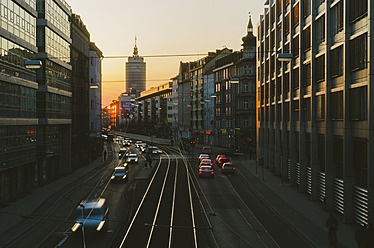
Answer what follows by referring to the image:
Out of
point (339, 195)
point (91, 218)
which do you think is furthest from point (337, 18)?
point (91, 218)

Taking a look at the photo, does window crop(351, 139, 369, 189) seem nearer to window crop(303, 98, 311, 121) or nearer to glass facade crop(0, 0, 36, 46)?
window crop(303, 98, 311, 121)

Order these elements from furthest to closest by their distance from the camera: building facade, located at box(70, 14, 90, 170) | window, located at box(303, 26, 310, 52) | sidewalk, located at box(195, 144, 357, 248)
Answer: building facade, located at box(70, 14, 90, 170), window, located at box(303, 26, 310, 52), sidewalk, located at box(195, 144, 357, 248)

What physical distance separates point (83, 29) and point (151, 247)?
158ft

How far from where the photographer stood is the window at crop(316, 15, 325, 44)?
1150 inches

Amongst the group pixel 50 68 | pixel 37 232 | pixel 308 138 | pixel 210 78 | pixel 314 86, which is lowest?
pixel 37 232

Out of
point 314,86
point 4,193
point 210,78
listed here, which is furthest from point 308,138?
point 210,78

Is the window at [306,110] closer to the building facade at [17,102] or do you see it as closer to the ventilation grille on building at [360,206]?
the ventilation grille on building at [360,206]

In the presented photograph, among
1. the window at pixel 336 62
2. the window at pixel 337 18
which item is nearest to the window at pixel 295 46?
the window at pixel 337 18

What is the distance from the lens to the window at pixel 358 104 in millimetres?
21830

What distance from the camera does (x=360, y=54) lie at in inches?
872

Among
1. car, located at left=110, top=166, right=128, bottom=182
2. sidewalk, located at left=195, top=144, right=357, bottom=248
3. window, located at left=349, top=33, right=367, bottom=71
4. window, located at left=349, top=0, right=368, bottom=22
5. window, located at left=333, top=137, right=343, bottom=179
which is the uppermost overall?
window, located at left=349, top=0, right=368, bottom=22

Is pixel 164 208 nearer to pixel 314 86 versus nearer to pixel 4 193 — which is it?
pixel 4 193

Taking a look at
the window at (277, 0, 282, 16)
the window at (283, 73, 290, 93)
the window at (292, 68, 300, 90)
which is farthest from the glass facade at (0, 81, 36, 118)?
the window at (277, 0, 282, 16)

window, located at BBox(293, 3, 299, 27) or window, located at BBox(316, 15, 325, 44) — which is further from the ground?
window, located at BBox(293, 3, 299, 27)
